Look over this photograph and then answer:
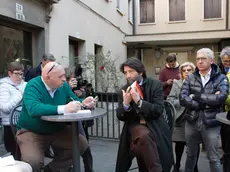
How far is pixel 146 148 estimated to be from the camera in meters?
2.90

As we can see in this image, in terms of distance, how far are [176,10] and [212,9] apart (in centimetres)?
204

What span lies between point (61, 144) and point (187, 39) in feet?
42.3

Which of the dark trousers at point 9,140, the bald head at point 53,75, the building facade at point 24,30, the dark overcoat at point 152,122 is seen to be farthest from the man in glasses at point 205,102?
the building facade at point 24,30

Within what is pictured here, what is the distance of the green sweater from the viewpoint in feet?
8.69

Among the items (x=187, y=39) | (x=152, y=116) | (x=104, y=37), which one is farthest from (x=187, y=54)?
(x=152, y=116)

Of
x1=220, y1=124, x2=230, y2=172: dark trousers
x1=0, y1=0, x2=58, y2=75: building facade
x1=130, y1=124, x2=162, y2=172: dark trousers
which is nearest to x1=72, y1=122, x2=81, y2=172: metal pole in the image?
x1=130, y1=124, x2=162, y2=172: dark trousers

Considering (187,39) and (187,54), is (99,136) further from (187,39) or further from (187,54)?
(187,54)

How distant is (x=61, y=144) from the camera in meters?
3.08

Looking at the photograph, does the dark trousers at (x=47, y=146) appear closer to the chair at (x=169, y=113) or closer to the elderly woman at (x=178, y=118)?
the chair at (x=169, y=113)

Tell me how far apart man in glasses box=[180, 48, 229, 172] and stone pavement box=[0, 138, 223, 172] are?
39.7 inches

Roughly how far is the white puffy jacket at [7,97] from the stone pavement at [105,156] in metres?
1.16

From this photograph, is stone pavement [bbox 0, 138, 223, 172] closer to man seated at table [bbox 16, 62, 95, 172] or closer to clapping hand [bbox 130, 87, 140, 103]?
man seated at table [bbox 16, 62, 95, 172]

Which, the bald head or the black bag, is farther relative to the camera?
the black bag

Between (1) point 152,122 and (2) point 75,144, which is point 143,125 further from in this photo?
(2) point 75,144
